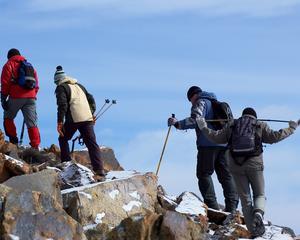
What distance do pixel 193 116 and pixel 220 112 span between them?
0.54 meters

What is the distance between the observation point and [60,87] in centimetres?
1605

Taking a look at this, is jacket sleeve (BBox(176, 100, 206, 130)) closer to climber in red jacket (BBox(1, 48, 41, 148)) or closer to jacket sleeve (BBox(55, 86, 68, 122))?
jacket sleeve (BBox(55, 86, 68, 122))

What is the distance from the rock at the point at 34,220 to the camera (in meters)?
9.97

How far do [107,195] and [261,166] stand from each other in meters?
2.56

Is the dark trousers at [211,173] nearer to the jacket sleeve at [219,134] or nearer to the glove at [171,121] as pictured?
the glove at [171,121]

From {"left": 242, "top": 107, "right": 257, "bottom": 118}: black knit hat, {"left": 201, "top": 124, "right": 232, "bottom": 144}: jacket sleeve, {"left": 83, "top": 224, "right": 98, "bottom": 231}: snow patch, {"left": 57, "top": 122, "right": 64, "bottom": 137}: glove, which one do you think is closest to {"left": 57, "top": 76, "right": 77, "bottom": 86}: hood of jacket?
{"left": 57, "top": 122, "right": 64, "bottom": 137}: glove

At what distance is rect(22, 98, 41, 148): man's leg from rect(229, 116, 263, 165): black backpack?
638 cm

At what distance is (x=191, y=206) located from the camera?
1414cm

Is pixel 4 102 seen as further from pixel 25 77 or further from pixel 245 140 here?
pixel 245 140

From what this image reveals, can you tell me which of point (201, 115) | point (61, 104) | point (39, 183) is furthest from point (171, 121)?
point (39, 183)

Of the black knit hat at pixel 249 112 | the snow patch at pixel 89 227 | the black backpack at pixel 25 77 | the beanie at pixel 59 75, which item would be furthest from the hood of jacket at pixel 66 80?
the snow patch at pixel 89 227

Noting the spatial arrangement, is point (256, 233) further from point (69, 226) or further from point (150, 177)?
point (69, 226)

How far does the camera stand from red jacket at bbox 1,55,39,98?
696 inches

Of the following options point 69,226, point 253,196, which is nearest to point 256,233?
point 253,196
